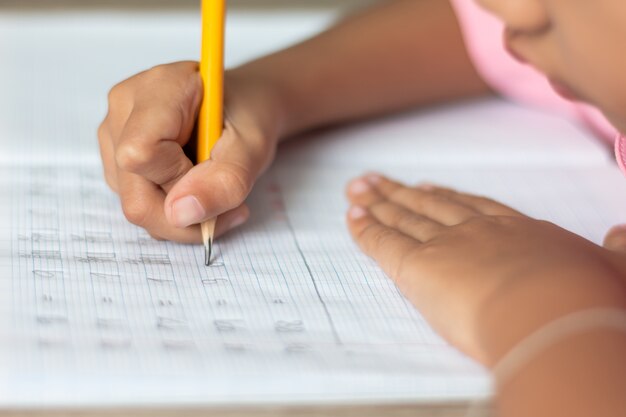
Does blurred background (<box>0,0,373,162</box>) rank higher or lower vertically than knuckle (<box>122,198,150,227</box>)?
lower

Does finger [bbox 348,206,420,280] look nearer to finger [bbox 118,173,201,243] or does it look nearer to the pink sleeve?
finger [bbox 118,173,201,243]

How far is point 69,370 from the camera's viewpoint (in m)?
0.46

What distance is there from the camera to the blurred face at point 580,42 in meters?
0.49

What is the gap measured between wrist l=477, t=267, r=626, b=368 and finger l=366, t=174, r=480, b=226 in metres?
0.11

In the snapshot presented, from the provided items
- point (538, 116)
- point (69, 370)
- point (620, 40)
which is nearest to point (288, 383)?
point (69, 370)

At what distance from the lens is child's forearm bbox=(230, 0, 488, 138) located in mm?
771

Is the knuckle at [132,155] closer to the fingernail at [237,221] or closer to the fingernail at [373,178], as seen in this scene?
the fingernail at [237,221]

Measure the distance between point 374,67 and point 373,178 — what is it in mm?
141

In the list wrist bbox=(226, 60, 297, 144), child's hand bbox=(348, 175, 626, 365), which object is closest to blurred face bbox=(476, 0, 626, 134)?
child's hand bbox=(348, 175, 626, 365)

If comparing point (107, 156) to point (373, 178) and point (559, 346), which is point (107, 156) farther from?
point (559, 346)

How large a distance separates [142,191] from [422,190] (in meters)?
0.19

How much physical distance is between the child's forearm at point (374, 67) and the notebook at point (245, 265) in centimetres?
2

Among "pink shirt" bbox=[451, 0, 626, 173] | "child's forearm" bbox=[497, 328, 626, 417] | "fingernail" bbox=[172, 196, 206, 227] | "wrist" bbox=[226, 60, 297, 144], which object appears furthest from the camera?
"pink shirt" bbox=[451, 0, 626, 173]

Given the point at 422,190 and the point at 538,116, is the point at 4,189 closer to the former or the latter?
the point at 422,190
